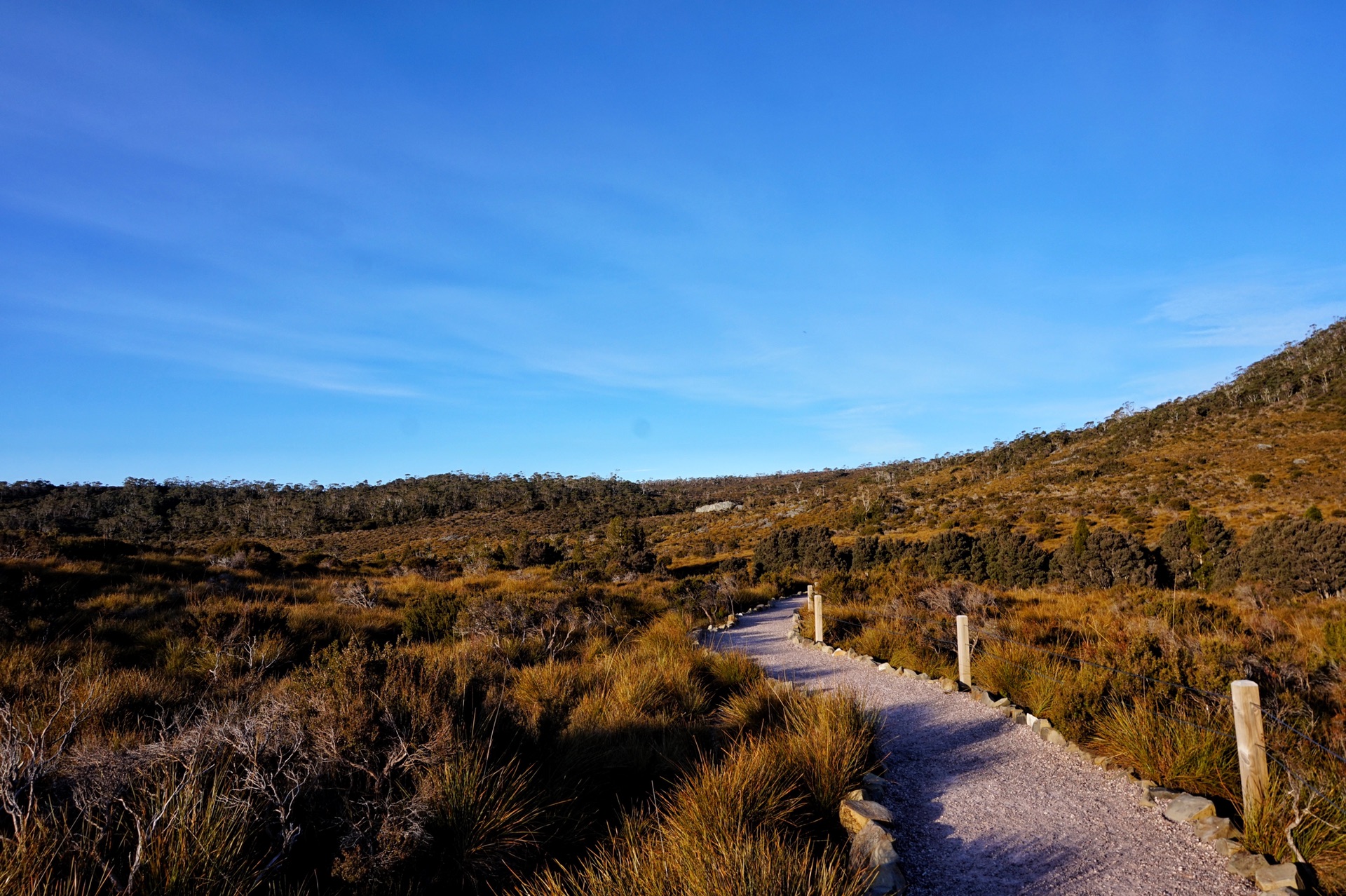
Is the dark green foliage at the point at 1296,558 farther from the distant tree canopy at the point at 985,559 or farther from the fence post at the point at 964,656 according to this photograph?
the fence post at the point at 964,656

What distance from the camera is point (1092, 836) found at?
452 cm

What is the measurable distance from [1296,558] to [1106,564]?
6.36 meters

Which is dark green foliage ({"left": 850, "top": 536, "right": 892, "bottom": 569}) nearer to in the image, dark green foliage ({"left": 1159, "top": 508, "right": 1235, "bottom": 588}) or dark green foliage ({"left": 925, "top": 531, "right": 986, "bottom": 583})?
dark green foliage ({"left": 925, "top": 531, "right": 986, "bottom": 583})

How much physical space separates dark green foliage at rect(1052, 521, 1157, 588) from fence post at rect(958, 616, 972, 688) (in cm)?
1654

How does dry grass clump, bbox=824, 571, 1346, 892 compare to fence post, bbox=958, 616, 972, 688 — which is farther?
fence post, bbox=958, 616, 972, 688

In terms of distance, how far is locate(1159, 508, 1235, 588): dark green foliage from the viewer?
21734 millimetres

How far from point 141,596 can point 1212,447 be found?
233 ft

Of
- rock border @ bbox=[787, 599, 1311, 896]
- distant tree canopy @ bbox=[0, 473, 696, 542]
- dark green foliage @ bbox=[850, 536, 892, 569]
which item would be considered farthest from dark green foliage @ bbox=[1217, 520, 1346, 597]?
distant tree canopy @ bbox=[0, 473, 696, 542]

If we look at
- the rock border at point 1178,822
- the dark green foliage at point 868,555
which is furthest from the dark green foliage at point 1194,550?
the rock border at point 1178,822

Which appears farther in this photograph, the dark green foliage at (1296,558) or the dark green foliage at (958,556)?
the dark green foliage at (958,556)

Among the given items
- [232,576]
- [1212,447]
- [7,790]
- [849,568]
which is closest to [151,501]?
[232,576]

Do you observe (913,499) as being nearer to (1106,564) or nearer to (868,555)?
(868,555)

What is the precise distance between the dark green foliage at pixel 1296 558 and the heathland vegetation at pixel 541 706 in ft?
0.37

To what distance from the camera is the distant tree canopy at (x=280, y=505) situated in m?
69.4
